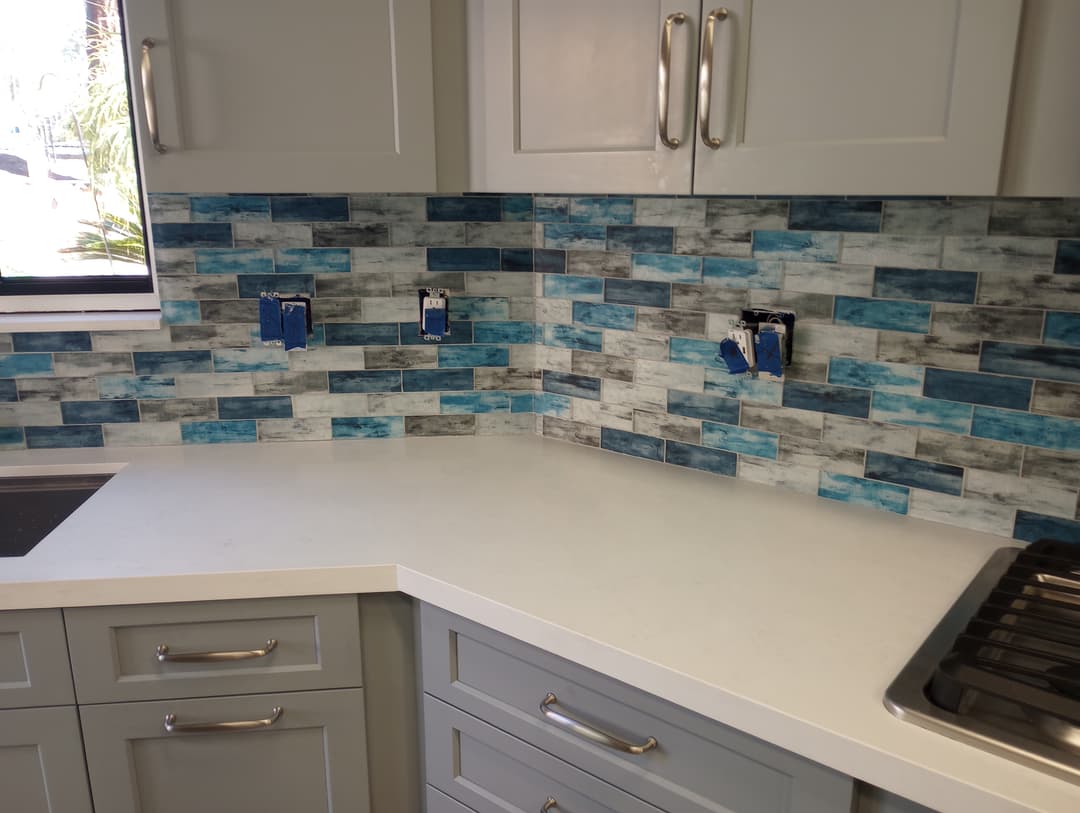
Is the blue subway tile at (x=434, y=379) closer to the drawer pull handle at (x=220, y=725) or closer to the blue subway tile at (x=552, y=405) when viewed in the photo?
the blue subway tile at (x=552, y=405)

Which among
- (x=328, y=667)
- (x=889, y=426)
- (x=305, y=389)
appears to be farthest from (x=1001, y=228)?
(x=305, y=389)

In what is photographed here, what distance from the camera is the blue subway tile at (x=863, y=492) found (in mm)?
1530

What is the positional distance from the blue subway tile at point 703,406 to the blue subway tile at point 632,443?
9 centimetres

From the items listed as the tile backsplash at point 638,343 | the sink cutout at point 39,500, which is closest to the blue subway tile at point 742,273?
the tile backsplash at point 638,343

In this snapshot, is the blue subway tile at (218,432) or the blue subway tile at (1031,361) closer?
the blue subway tile at (1031,361)

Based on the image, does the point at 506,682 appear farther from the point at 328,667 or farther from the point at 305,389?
the point at 305,389

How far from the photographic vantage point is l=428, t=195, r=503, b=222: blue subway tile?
1.92 meters

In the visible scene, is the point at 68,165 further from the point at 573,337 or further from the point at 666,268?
the point at 666,268

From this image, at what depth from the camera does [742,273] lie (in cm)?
165

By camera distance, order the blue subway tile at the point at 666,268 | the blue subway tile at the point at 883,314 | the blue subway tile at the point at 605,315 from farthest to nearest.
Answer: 1. the blue subway tile at the point at 605,315
2. the blue subway tile at the point at 666,268
3. the blue subway tile at the point at 883,314

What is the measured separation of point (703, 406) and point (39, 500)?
141 centimetres

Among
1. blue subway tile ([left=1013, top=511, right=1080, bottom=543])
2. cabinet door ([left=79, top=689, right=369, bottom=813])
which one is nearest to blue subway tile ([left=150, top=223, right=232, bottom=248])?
A: cabinet door ([left=79, top=689, right=369, bottom=813])

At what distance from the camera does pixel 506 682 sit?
1282 millimetres

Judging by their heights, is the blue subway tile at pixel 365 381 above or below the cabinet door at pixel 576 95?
below
